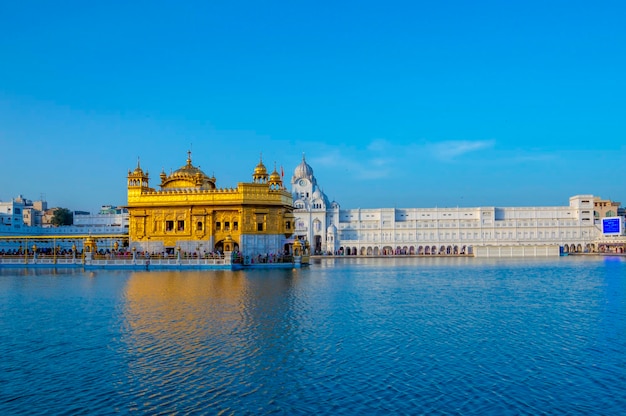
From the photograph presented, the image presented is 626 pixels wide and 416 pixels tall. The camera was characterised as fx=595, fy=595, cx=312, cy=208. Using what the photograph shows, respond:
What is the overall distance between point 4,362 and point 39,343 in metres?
2.10

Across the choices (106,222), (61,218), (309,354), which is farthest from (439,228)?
(309,354)

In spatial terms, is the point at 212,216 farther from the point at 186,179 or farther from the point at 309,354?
the point at 309,354

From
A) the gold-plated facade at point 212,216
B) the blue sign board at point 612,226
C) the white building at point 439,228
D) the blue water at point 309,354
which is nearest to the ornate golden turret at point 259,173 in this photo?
the gold-plated facade at point 212,216

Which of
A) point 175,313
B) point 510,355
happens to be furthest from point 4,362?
point 510,355

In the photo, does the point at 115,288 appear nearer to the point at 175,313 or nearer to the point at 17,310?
the point at 17,310

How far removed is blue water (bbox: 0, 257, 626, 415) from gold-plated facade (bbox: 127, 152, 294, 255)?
2222cm

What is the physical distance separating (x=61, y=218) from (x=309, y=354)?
117 m

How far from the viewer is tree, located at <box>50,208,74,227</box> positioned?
393 ft

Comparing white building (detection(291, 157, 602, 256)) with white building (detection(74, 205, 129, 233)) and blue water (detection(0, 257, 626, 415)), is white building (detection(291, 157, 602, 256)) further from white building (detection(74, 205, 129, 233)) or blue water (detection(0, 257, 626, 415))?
blue water (detection(0, 257, 626, 415))

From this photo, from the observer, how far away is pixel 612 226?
10431cm

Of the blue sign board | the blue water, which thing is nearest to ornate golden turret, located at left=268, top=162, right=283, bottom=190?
the blue water

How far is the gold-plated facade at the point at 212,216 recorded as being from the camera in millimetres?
50281

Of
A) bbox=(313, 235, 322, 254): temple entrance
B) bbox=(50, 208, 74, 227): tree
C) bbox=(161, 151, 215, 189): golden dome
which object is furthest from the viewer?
bbox=(50, 208, 74, 227): tree

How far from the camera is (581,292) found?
1201 inches
